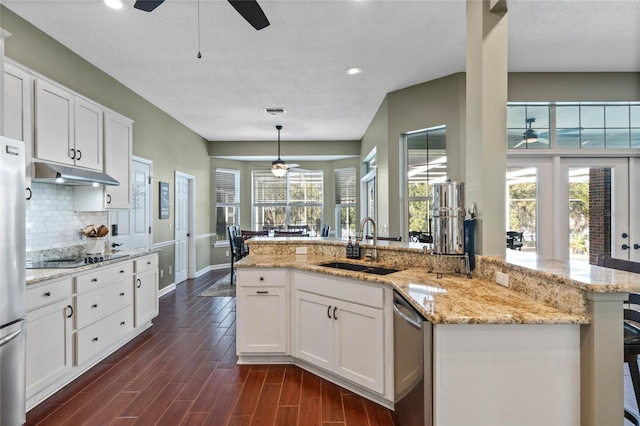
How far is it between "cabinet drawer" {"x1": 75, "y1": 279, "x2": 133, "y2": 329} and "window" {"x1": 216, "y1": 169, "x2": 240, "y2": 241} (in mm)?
4583

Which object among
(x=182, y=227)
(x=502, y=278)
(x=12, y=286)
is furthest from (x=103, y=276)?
(x=182, y=227)

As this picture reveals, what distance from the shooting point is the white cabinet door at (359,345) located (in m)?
2.18

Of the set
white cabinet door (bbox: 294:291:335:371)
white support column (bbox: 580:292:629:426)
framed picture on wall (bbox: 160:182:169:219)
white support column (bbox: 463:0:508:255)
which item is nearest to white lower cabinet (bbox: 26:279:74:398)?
white cabinet door (bbox: 294:291:335:371)

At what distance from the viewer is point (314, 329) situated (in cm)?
261

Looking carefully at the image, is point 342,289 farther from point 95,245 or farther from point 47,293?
point 95,245

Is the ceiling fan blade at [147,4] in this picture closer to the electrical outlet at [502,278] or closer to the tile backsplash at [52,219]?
the tile backsplash at [52,219]

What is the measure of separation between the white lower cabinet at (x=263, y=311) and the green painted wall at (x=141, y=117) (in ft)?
8.87

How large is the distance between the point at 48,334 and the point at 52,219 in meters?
1.27

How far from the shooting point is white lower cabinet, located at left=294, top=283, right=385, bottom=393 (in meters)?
2.20

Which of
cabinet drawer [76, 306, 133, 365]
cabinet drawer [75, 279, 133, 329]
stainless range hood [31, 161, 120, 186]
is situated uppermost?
stainless range hood [31, 161, 120, 186]

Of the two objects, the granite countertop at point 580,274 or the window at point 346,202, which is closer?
the granite countertop at point 580,274

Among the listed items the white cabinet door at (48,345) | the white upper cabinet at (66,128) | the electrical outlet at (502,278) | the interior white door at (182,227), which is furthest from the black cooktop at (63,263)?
the electrical outlet at (502,278)

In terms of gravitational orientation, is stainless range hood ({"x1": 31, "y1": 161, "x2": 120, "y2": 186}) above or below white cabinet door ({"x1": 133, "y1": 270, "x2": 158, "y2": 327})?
above

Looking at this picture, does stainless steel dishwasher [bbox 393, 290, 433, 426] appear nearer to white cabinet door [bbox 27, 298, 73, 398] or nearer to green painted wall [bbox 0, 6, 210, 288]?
white cabinet door [bbox 27, 298, 73, 398]
